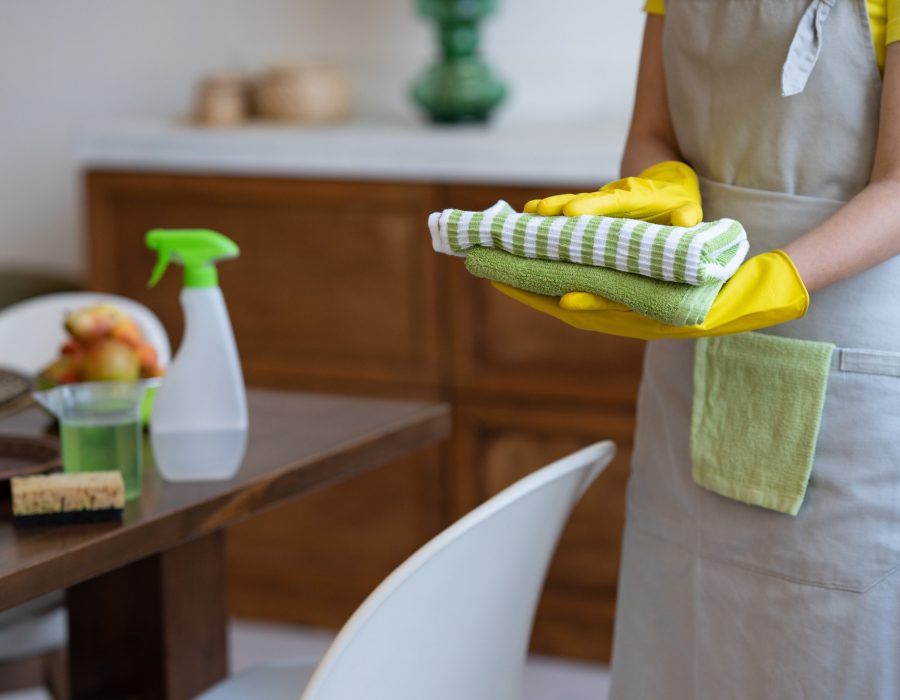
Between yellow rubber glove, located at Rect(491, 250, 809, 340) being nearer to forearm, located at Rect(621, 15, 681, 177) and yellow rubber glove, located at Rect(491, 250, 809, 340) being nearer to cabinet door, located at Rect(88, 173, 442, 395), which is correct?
forearm, located at Rect(621, 15, 681, 177)

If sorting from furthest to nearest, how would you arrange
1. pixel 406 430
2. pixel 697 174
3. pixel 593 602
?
pixel 593 602, pixel 406 430, pixel 697 174

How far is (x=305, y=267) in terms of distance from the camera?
2656 millimetres

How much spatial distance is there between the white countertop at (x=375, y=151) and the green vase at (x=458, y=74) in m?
0.05

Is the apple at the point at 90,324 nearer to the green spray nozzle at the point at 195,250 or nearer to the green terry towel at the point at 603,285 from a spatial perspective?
the green spray nozzle at the point at 195,250

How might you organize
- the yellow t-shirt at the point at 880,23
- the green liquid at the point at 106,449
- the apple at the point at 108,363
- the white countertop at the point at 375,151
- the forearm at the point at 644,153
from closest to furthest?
1. the yellow t-shirt at the point at 880,23
2. the green liquid at the point at 106,449
3. the forearm at the point at 644,153
4. the apple at the point at 108,363
5. the white countertop at the point at 375,151

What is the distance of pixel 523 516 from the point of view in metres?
1.08

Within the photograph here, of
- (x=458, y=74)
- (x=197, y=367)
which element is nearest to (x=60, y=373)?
(x=197, y=367)

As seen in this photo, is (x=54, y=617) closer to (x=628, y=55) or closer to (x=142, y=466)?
(x=142, y=466)

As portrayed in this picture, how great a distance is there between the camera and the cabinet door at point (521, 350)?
8.02 ft

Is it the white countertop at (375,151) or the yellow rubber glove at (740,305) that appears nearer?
the yellow rubber glove at (740,305)

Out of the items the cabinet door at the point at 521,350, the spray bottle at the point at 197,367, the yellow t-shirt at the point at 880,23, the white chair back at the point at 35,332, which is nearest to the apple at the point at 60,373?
the spray bottle at the point at 197,367

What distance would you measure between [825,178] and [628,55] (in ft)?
5.46

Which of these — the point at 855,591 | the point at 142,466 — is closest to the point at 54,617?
the point at 142,466

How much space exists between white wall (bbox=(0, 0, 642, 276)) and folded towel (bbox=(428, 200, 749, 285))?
5.92 ft
